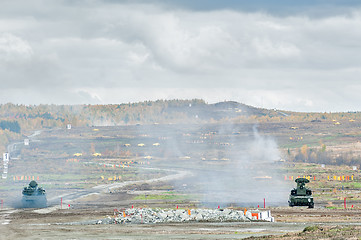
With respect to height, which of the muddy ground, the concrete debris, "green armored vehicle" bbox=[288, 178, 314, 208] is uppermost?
"green armored vehicle" bbox=[288, 178, 314, 208]

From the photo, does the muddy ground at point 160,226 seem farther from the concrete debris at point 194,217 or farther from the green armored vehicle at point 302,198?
the concrete debris at point 194,217

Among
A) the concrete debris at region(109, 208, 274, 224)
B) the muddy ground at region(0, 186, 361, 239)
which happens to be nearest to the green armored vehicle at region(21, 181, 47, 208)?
the muddy ground at region(0, 186, 361, 239)

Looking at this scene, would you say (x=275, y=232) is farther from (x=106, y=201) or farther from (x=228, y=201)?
(x=106, y=201)

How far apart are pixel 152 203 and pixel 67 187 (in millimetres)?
52798

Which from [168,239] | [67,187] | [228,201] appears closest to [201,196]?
[228,201]

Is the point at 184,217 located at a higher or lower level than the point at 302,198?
lower

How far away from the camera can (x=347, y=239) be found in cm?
4975

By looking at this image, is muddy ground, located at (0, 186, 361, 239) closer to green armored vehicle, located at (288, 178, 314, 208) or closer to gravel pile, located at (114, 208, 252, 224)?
green armored vehicle, located at (288, 178, 314, 208)

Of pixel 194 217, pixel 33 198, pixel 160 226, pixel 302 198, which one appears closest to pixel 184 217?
pixel 194 217

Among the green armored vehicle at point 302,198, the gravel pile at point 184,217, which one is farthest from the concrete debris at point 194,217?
the green armored vehicle at point 302,198

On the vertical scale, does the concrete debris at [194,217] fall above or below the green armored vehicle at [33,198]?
below

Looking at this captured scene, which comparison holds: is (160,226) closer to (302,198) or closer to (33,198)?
(302,198)

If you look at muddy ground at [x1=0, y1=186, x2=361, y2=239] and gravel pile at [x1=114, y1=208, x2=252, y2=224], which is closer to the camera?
muddy ground at [x1=0, y1=186, x2=361, y2=239]

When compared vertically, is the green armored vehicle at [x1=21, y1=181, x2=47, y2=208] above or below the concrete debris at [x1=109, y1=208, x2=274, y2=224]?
above
